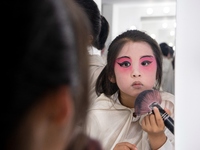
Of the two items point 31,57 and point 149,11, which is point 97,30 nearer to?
point 149,11

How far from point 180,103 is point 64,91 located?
0.73m

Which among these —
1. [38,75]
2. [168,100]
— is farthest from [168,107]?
[38,75]

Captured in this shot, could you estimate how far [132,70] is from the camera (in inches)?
32.7

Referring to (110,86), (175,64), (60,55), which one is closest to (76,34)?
(60,55)

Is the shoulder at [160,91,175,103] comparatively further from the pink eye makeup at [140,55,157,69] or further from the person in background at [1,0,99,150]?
the person in background at [1,0,99,150]

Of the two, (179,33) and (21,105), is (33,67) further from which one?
(179,33)

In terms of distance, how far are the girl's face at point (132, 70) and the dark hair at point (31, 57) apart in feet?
1.92

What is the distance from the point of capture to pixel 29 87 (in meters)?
0.24

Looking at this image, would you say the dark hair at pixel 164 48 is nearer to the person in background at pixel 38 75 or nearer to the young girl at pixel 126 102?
the young girl at pixel 126 102

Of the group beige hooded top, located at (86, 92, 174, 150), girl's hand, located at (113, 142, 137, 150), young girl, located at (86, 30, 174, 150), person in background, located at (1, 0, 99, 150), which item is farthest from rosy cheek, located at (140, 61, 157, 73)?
person in background, located at (1, 0, 99, 150)

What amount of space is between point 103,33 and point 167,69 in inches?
8.6

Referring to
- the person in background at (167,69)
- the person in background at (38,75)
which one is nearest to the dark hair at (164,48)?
the person in background at (167,69)

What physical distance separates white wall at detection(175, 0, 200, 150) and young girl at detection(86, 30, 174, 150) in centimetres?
12

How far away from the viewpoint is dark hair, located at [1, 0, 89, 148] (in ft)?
0.79
